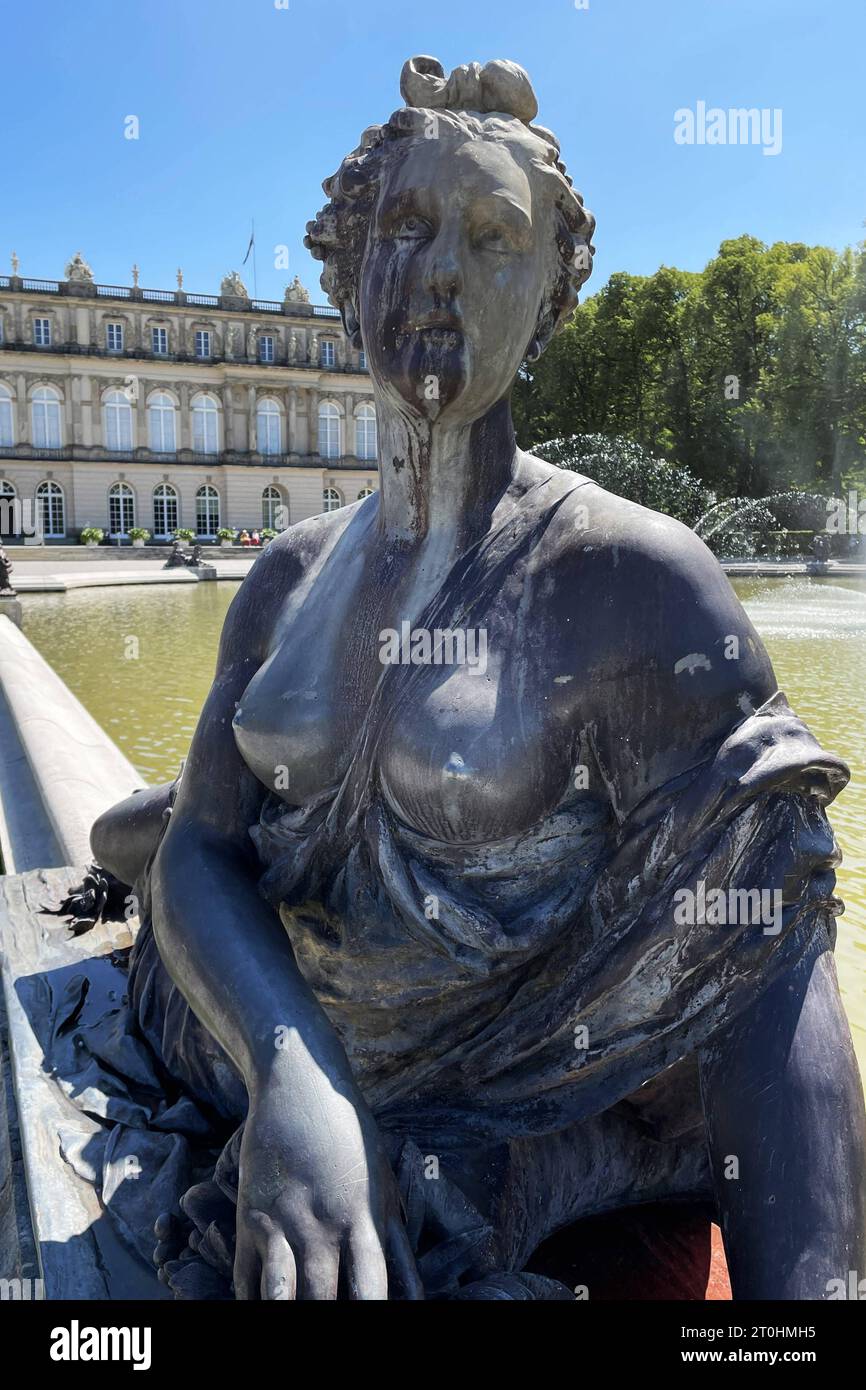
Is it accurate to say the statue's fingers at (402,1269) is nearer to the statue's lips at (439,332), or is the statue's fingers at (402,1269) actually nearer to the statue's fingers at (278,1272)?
the statue's fingers at (278,1272)

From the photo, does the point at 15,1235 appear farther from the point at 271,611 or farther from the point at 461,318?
the point at 461,318

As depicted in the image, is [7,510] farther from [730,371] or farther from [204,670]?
[204,670]

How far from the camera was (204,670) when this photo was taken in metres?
9.77

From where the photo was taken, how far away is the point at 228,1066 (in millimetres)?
1771

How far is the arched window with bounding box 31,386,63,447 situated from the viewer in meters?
49.1

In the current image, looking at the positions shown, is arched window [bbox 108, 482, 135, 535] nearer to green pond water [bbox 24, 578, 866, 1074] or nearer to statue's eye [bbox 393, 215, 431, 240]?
green pond water [bbox 24, 578, 866, 1074]

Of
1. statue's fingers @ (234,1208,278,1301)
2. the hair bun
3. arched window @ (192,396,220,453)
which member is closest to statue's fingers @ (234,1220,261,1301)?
statue's fingers @ (234,1208,278,1301)

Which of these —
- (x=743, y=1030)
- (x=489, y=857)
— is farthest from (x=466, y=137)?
(x=743, y=1030)

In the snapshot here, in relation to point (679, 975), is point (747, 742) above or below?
above

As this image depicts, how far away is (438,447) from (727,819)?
2.14 ft

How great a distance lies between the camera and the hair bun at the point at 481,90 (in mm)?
1520

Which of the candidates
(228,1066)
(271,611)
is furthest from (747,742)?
(228,1066)

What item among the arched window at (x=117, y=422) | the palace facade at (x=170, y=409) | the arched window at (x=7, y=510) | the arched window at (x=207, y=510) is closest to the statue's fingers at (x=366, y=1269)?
the arched window at (x=7, y=510)

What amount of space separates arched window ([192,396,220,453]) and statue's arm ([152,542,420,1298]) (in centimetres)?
5325
